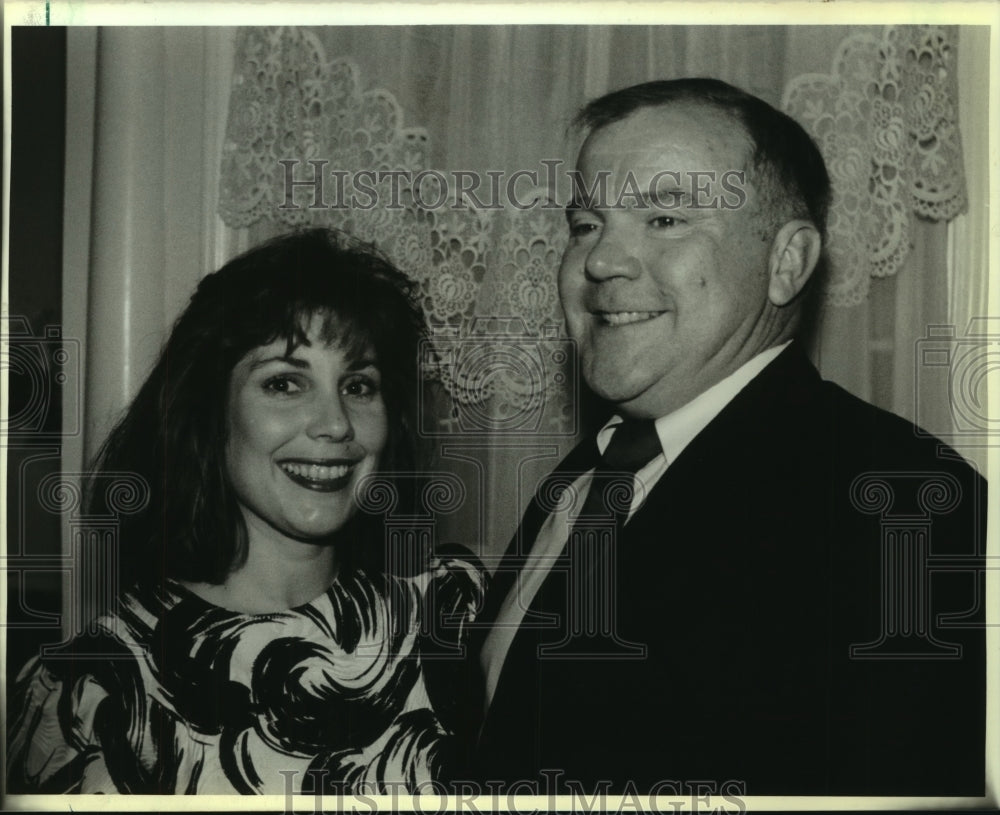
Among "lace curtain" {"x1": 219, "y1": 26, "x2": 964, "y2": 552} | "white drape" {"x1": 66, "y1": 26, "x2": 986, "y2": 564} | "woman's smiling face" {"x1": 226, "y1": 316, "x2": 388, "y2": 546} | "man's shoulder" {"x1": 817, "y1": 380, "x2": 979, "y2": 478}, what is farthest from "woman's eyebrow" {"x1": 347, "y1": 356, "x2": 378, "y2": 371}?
"man's shoulder" {"x1": 817, "y1": 380, "x2": 979, "y2": 478}

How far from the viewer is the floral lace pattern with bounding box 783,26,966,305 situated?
6.97ft

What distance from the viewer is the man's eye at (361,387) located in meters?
2.13

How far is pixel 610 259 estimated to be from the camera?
211 cm

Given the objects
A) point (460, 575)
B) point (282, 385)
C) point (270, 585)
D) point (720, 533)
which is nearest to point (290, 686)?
point (270, 585)

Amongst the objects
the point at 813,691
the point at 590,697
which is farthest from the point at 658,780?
the point at 813,691

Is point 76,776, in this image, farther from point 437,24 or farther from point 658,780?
point 437,24

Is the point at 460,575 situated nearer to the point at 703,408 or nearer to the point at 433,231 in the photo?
the point at 703,408

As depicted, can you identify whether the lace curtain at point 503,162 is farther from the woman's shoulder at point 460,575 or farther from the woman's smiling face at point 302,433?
the woman's smiling face at point 302,433

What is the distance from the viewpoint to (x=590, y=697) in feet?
6.95

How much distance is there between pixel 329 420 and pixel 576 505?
0.57 m

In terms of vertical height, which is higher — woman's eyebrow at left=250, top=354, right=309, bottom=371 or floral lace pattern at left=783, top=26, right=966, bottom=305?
floral lace pattern at left=783, top=26, right=966, bottom=305

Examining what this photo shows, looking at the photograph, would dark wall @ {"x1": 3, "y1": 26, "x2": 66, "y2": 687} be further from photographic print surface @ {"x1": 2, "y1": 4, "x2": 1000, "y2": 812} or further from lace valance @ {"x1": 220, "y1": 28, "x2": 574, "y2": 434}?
lace valance @ {"x1": 220, "y1": 28, "x2": 574, "y2": 434}

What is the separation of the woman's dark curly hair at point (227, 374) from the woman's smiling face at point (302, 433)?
3cm

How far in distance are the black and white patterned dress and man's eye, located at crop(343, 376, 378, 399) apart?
1.34ft
